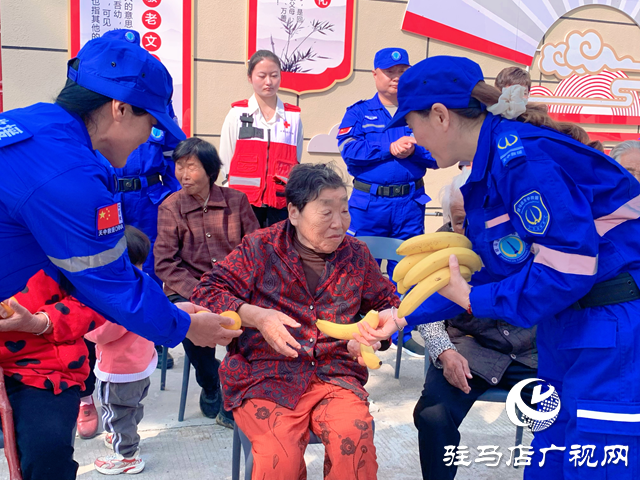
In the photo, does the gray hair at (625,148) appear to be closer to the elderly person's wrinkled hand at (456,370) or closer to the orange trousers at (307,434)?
the elderly person's wrinkled hand at (456,370)

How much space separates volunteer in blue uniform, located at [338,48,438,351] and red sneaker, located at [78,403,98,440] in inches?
92.4

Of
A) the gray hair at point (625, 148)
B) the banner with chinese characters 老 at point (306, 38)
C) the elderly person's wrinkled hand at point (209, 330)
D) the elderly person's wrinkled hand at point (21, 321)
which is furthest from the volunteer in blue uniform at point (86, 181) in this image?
the banner with chinese characters 老 at point (306, 38)

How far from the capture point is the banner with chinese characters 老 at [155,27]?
5.54 m

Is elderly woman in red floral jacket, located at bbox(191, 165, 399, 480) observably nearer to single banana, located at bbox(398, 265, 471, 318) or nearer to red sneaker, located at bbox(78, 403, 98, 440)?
single banana, located at bbox(398, 265, 471, 318)

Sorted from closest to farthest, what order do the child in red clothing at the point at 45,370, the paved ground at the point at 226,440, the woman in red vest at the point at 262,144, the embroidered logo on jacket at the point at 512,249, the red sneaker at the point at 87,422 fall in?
the embroidered logo on jacket at the point at 512,249, the child in red clothing at the point at 45,370, the paved ground at the point at 226,440, the red sneaker at the point at 87,422, the woman in red vest at the point at 262,144

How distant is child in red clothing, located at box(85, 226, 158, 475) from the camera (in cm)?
309

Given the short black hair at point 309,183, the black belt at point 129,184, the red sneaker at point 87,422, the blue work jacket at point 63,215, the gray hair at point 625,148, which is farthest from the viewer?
the black belt at point 129,184

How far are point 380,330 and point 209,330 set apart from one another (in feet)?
2.22

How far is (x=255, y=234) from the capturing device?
2.74 m

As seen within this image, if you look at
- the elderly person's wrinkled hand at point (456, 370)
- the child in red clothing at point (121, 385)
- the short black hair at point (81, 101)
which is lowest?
the child in red clothing at point (121, 385)

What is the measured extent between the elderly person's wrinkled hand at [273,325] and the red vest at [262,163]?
250cm

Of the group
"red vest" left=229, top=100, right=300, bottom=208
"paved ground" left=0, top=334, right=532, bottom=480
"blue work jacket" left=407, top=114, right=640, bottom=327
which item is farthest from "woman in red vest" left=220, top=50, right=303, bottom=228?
"blue work jacket" left=407, top=114, right=640, bottom=327

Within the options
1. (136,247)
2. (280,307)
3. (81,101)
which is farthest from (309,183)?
(81,101)

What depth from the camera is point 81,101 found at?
1.88 m
